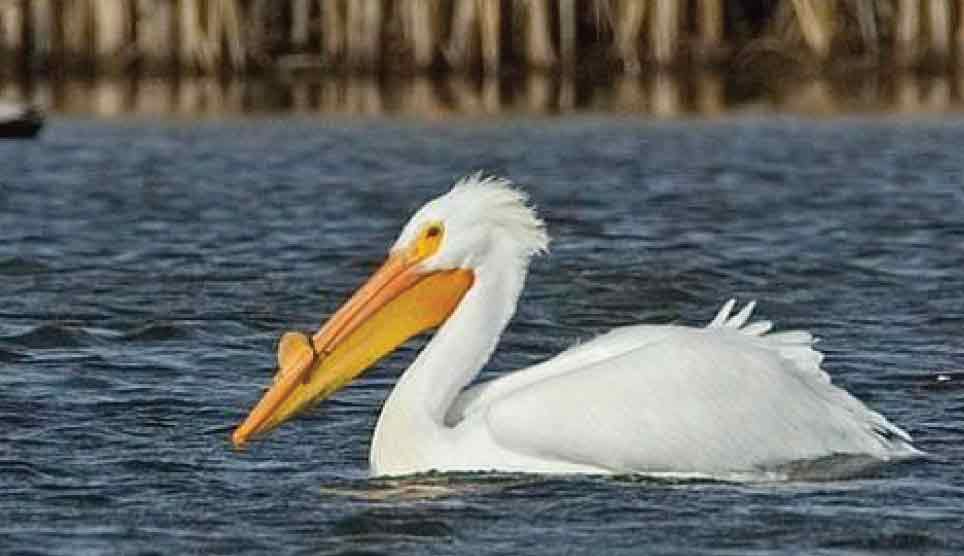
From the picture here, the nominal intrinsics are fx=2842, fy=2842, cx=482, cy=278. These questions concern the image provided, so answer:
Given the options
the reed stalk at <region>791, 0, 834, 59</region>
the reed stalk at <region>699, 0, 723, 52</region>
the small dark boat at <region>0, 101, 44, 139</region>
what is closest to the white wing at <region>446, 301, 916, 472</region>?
the small dark boat at <region>0, 101, 44, 139</region>

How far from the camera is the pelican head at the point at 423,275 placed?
7559 mm

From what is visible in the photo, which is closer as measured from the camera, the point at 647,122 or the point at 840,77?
the point at 647,122

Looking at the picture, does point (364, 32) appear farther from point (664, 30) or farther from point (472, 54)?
point (664, 30)

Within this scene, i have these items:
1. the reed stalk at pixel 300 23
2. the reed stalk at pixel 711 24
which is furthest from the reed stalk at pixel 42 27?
the reed stalk at pixel 711 24

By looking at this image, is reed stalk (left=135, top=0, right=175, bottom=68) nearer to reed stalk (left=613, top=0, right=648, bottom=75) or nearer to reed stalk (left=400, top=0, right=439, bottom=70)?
reed stalk (left=400, top=0, right=439, bottom=70)

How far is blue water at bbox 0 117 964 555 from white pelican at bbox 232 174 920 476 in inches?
4.3

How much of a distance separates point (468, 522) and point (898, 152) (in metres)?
13.6

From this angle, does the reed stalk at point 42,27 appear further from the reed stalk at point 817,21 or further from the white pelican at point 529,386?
the white pelican at point 529,386

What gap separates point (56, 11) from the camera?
28.4 meters

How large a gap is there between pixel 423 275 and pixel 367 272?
5309mm

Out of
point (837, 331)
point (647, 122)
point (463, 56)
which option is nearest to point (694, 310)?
point (837, 331)

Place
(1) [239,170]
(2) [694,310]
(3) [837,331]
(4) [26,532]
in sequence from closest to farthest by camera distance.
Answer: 1. (4) [26,532]
2. (3) [837,331]
3. (2) [694,310]
4. (1) [239,170]

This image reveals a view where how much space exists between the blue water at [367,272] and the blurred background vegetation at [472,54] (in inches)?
148

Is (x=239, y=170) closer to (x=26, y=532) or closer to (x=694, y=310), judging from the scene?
(x=694, y=310)
